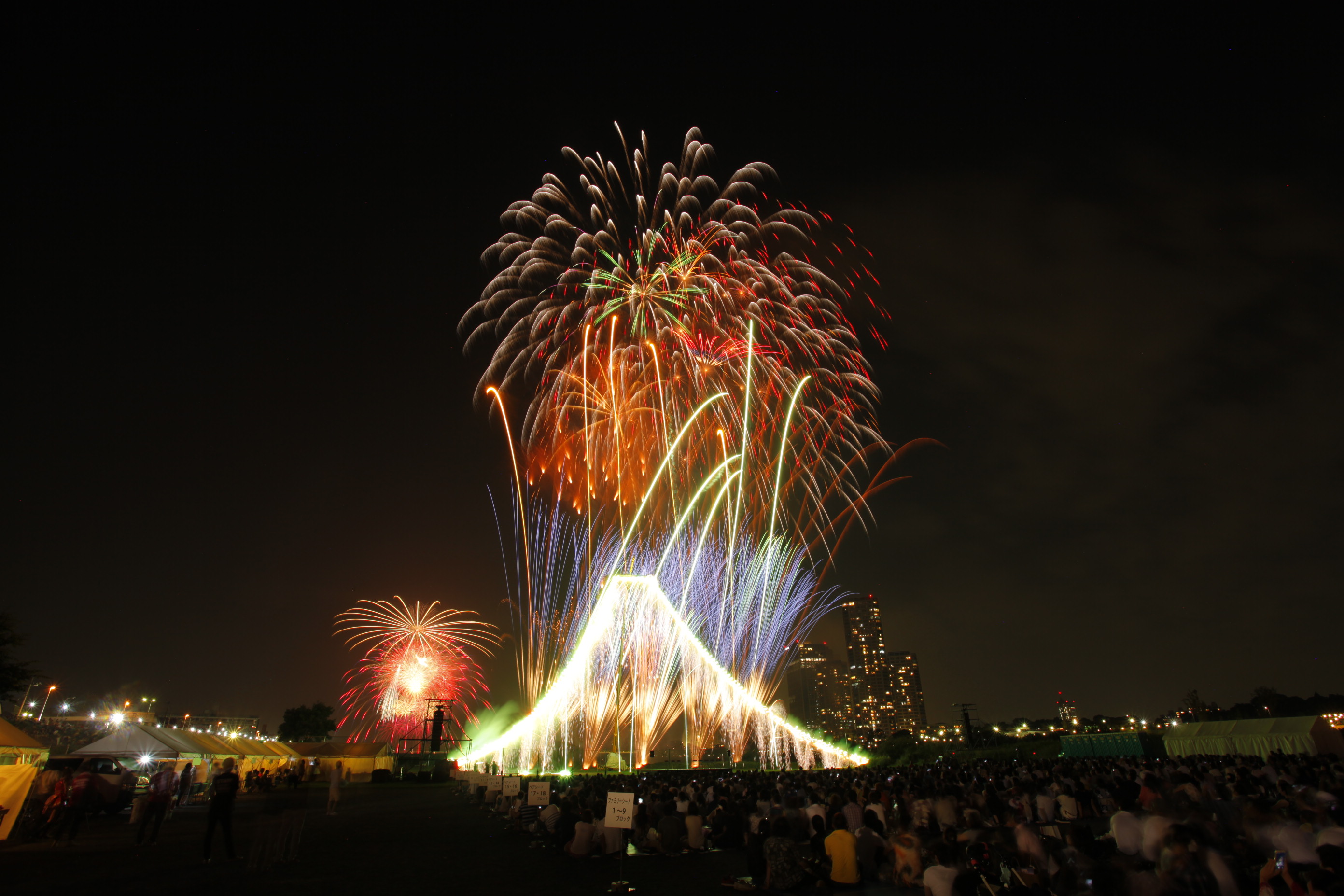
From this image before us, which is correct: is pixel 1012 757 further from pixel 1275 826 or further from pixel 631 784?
pixel 1275 826

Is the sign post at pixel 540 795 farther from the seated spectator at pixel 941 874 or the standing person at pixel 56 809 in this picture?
the seated spectator at pixel 941 874

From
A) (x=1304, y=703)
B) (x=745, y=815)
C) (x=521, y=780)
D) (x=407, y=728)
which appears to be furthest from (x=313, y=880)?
(x=1304, y=703)

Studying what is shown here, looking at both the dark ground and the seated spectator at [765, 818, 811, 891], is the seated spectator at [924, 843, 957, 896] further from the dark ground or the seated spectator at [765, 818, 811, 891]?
the dark ground

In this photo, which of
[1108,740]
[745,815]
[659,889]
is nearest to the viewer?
[659,889]

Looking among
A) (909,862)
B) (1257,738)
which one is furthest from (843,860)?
(1257,738)

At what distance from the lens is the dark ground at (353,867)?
9867 millimetres

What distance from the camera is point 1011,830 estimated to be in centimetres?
993

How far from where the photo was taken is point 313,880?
1050cm

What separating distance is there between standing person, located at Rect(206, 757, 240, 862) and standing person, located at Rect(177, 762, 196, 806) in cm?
1615

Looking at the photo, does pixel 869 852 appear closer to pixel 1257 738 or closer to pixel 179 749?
pixel 179 749

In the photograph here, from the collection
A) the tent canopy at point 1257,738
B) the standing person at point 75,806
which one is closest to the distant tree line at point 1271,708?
the tent canopy at point 1257,738

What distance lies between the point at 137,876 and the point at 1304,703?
137 m

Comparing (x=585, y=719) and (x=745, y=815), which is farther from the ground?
(x=585, y=719)

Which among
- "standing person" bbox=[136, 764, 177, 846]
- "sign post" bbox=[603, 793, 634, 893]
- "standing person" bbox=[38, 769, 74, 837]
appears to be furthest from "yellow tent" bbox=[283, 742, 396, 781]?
"sign post" bbox=[603, 793, 634, 893]
